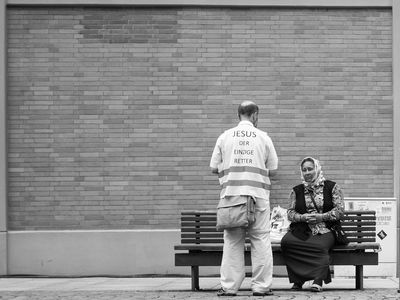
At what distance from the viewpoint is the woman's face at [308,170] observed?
357 inches

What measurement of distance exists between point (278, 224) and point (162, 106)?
85.5 inches

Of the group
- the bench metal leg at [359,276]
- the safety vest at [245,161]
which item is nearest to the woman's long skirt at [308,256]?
the bench metal leg at [359,276]

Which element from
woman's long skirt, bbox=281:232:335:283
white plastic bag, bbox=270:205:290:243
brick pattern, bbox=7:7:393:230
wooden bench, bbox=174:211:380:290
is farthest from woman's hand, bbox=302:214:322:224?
brick pattern, bbox=7:7:393:230

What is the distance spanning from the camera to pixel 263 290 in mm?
8461

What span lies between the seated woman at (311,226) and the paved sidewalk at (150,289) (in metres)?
0.22

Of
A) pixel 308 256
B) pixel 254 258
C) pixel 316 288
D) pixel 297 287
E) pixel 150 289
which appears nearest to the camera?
pixel 254 258

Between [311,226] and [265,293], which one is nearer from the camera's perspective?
[265,293]

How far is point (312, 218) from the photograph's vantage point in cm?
905

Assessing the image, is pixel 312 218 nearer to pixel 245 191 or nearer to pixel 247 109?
pixel 245 191

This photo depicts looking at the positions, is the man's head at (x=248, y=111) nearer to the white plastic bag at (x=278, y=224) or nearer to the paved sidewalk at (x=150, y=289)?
the paved sidewalk at (x=150, y=289)

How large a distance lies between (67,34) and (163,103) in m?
1.56

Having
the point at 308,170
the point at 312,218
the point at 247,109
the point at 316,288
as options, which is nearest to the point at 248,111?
the point at 247,109

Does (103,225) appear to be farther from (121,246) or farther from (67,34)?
(67,34)

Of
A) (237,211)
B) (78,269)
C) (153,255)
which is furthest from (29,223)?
(237,211)
